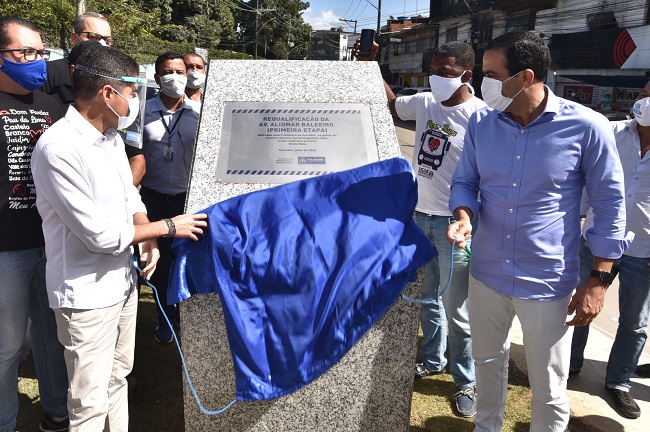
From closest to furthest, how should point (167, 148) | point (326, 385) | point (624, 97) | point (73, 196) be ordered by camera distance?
point (73, 196), point (326, 385), point (167, 148), point (624, 97)

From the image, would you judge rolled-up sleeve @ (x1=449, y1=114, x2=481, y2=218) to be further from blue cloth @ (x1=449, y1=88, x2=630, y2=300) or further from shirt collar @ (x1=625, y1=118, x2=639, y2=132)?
shirt collar @ (x1=625, y1=118, x2=639, y2=132)

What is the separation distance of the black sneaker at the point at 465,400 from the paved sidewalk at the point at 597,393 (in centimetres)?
59

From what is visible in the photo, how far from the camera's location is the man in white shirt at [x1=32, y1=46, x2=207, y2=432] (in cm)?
182

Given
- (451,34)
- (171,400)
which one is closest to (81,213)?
(171,400)

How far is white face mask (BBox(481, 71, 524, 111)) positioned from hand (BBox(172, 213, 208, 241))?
1330 millimetres

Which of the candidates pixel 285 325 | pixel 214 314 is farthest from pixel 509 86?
pixel 214 314

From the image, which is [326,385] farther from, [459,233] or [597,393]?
[597,393]

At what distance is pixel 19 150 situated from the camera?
86.9 inches

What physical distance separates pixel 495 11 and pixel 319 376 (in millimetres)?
32230

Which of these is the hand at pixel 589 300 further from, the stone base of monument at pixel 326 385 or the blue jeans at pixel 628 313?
the blue jeans at pixel 628 313

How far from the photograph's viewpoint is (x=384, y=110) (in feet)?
8.82

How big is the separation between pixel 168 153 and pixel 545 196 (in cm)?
240

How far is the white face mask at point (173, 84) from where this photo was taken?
3.44 m

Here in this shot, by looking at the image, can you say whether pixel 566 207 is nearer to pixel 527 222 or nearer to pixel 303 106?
pixel 527 222
